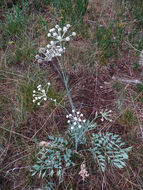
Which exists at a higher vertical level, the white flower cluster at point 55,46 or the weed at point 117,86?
the weed at point 117,86

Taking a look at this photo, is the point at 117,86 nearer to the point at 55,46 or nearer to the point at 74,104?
the point at 74,104

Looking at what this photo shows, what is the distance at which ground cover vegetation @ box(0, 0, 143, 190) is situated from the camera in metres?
1.74

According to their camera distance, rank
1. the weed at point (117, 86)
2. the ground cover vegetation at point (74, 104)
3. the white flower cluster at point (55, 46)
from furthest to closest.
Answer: the weed at point (117, 86)
the ground cover vegetation at point (74, 104)
the white flower cluster at point (55, 46)

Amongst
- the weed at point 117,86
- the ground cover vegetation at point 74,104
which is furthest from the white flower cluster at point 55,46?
the weed at point 117,86

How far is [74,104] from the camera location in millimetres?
2416

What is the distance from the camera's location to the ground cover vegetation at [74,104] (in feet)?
5.70

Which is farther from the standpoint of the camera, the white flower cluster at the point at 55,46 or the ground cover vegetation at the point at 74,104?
the ground cover vegetation at the point at 74,104

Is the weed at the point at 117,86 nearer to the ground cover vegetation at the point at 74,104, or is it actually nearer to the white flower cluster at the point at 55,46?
the ground cover vegetation at the point at 74,104

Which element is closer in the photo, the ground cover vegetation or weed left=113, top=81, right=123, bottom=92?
the ground cover vegetation

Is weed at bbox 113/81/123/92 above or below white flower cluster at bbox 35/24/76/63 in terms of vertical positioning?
above

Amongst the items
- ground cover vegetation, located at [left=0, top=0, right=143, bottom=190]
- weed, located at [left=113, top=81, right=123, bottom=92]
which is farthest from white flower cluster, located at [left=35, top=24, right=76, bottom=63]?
weed, located at [left=113, top=81, right=123, bottom=92]

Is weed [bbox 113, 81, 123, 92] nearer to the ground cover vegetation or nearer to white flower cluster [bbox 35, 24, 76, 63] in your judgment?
the ground cover vegetation

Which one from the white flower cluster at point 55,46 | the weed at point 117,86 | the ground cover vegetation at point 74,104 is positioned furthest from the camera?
the weed at point 117,86

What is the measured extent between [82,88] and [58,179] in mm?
1295
